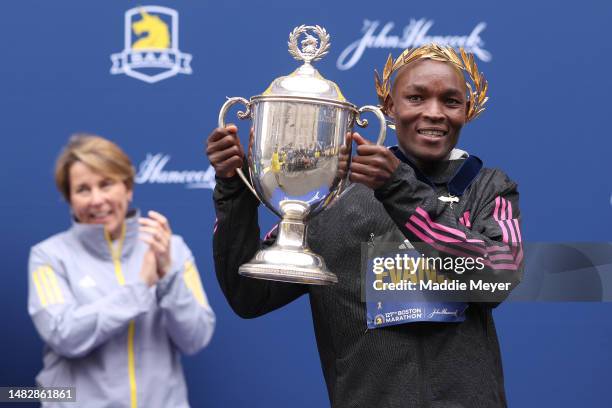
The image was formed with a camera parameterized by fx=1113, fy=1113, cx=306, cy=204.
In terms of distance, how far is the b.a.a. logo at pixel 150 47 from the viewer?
2918 mm

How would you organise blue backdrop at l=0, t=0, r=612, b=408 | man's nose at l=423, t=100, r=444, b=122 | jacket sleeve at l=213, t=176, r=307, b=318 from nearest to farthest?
jacket sleeve at l=213, t=176, r=307, b=318 < man's nose at l=423, t=100, r=444, b=122 < blue backdrop at l=0, t=0, r=612, b=408

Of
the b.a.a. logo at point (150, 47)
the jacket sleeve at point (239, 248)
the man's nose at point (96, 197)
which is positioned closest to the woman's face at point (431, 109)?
the jacket sleeve at point (239, 248)

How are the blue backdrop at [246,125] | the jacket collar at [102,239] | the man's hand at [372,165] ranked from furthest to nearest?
1. the blue backdrop at [246,125]
2. the jacket collar at [102,239]
3. the man's hand at [372,165]

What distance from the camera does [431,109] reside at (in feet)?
7.12

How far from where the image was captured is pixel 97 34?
2912 millimetres

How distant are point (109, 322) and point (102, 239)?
7.7 inches

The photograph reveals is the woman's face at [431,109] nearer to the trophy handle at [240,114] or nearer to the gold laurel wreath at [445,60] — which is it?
the gold laurel wreath at [445,60]

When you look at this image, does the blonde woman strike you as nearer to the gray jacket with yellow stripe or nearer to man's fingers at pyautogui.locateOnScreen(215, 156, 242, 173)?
the gray jacket with yellow stripe

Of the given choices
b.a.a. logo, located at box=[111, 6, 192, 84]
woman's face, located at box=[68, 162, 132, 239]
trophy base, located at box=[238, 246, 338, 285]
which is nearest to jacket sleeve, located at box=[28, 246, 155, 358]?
woman's face, located at box=[68, 162, 132, 239]

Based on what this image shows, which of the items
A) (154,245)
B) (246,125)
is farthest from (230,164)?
(246,125)

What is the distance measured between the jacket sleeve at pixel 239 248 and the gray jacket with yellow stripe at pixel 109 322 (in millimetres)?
99

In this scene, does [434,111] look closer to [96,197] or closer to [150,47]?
[96,197]

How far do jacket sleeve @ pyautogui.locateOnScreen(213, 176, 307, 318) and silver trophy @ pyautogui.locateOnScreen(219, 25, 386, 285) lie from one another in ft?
0.21

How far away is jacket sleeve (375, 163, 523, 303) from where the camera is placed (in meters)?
1.93
